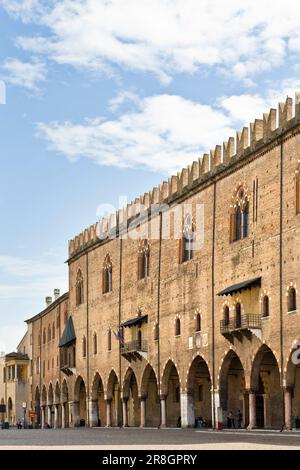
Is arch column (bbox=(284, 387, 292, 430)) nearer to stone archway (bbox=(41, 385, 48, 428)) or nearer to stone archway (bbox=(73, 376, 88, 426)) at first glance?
stone archway (bbox=(73, 376, 88, 426))

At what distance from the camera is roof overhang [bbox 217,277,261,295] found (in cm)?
3897

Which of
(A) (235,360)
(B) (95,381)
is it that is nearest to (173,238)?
(A) (235,360)

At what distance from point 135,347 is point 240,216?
42.0 ft

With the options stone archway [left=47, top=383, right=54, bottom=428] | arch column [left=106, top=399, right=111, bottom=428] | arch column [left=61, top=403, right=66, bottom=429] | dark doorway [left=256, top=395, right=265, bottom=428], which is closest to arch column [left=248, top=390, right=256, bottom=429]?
dark doorway [left=256, top=395, right=265, bottom=428]

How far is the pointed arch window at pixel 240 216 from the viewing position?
134 ft

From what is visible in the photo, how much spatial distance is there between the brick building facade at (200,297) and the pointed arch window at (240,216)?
0.04m

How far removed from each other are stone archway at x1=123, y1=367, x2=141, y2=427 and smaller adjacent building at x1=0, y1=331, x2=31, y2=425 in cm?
3005

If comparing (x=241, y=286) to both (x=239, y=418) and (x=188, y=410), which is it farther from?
(x=239, y=418)

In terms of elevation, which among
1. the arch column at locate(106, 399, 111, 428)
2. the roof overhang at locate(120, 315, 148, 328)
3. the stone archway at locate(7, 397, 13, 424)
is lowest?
the stone archway at locate(7, 397, 13, 424)

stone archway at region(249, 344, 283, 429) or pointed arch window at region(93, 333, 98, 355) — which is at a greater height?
pointed arch window at region(93, 333, 98, 355)

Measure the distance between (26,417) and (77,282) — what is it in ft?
84.4

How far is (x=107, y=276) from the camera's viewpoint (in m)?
58.2
